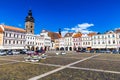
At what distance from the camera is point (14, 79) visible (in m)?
9.80

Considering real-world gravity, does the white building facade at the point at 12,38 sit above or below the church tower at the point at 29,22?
below

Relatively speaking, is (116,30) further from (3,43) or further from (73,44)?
(3,43)

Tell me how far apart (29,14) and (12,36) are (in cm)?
3058

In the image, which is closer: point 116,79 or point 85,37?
point 116,79

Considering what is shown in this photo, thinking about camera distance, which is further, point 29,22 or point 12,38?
point 29,22

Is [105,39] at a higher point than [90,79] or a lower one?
higher

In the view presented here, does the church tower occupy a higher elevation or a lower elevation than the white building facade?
higher

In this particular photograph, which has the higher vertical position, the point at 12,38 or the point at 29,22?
the point at 29,22

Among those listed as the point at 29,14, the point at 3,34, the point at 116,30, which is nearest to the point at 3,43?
the point at 3,34

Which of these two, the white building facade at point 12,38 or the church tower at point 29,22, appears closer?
the white building facade at point 12,38

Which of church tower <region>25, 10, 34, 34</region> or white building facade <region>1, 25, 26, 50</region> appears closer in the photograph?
white building facade <region>1, 25, 26, 50</region>

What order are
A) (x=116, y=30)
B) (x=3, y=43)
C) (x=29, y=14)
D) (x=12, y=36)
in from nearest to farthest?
(x=3, y=43)
(x=12, y=36)
(x=116, y=30)
(x=29, y=14)

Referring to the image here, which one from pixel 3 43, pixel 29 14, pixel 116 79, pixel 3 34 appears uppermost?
pixel 29 14

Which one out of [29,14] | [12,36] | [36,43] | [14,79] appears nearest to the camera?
[14,79]
